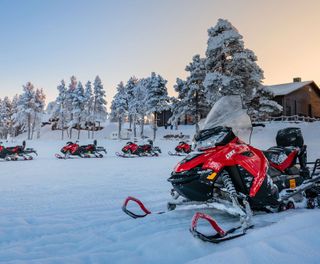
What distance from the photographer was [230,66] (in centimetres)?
2267

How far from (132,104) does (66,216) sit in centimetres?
4231

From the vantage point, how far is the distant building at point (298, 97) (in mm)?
35531

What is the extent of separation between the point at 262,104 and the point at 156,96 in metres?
15.7

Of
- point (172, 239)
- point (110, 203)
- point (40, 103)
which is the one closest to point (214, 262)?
point (172, 239)

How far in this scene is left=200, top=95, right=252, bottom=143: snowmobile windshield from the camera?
3.85 metres

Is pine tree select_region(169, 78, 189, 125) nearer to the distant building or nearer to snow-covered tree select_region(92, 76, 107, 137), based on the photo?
the distant building

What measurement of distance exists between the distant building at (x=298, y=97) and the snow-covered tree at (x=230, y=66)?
12.1m

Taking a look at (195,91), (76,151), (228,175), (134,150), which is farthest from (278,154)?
(195,91)

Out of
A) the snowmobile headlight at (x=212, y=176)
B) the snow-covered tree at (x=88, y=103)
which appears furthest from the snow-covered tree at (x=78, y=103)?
the snowmobile headlight at (x=212, y=176)

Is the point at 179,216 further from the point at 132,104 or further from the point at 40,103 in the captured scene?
the point at 40,103

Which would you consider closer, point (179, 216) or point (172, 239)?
point (172, 239)

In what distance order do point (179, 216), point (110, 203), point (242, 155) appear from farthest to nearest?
point (110, 203) < point (179, 216) < point (242, 155)

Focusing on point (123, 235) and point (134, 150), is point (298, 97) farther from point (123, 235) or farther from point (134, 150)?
point (123, 235)

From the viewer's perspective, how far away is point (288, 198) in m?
4.00
